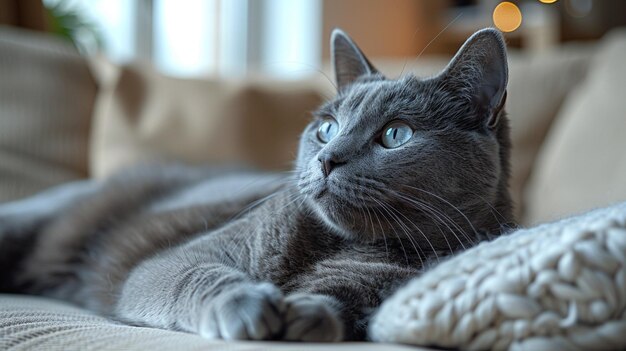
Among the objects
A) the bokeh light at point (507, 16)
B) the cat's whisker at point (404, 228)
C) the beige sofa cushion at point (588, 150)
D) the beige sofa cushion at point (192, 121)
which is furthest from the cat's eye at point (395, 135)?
the bokeh light at point (507, 16)

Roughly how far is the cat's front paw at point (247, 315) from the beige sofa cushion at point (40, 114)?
1.39 meters

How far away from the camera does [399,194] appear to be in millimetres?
1059

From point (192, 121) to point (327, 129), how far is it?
1.24 meters

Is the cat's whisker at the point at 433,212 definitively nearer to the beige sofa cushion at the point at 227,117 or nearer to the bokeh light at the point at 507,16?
the beige sofa cushion at the point at 227,117

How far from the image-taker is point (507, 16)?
14.4 ft

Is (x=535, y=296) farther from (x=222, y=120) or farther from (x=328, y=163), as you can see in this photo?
(x=222, y=120)

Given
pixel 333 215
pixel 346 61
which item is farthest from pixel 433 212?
pixel 346 61

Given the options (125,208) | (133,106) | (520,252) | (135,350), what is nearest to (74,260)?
(125,208)

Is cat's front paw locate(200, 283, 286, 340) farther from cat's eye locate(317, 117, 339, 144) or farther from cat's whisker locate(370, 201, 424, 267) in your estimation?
cat's eye locate(317, 117, 339, 144)

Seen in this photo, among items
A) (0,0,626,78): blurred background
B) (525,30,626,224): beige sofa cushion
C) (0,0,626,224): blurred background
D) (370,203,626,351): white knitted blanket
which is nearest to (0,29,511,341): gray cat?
(370,203,626,351): white knitted blanket

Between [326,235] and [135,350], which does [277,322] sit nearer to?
[135,350]

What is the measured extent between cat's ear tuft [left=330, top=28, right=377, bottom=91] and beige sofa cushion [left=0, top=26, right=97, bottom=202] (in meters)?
1.15

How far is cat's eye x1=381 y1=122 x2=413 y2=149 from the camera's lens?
111 centimetres

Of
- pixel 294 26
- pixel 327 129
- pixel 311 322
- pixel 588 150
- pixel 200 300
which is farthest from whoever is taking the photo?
pixel 294 26
